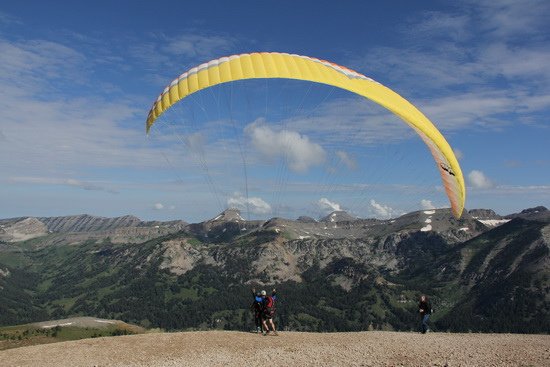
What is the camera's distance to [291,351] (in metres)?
24.3

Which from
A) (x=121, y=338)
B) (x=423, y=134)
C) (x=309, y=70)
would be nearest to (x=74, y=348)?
(x=121, y=338)

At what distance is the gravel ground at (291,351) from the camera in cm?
2266

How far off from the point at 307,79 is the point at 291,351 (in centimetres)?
1512

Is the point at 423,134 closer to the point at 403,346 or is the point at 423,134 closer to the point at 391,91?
the point at 391,91

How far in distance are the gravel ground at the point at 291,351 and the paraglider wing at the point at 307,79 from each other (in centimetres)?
904

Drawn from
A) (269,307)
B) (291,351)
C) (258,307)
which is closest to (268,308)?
(269,307)

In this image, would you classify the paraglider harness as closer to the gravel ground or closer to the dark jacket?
the gravel ground

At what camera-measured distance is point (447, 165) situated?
1044 inches

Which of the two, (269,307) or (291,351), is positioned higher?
(269,307)

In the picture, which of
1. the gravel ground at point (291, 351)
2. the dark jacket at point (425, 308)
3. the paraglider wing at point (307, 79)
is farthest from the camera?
the dark jacket at point (425, 308)

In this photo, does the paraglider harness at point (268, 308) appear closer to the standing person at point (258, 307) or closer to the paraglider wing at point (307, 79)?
the standing person at point (258, 307)

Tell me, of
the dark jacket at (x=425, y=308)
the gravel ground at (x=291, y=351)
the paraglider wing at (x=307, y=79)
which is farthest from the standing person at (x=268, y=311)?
the paraglider wing at (x=307, y=79)

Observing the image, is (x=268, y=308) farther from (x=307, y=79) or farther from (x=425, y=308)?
(x=307, y=79)

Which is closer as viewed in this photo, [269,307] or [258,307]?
[269,307]
